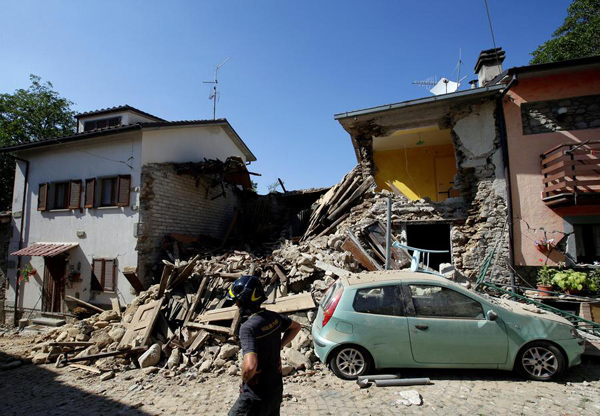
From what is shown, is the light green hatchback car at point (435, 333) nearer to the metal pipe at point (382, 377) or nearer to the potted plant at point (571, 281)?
the metal pipe at point (382, 377)

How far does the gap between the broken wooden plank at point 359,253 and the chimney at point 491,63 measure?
7.26 meters

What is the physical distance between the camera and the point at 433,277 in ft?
16.0

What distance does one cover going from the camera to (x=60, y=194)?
1122cm

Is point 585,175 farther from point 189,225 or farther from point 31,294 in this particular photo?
point 31,294

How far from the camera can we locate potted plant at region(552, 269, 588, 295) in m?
6.59

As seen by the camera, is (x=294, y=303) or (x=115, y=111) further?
(x=115, y=111)

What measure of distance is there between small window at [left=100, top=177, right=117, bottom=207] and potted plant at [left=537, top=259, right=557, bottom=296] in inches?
498

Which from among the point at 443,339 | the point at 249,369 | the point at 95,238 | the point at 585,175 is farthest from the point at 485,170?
the point at 95,238

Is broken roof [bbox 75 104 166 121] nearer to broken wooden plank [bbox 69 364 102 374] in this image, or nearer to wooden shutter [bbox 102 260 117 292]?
wooden shutter [bbox 102 260 117 292]

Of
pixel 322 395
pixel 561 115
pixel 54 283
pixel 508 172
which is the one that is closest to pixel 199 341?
pixel 322 395

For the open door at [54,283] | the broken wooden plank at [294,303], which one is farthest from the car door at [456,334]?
the open door at [54,283]

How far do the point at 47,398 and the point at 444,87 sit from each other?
1381cm

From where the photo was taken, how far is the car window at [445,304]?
4.46 m

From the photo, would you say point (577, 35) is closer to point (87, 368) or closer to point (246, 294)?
point (246, 294)
